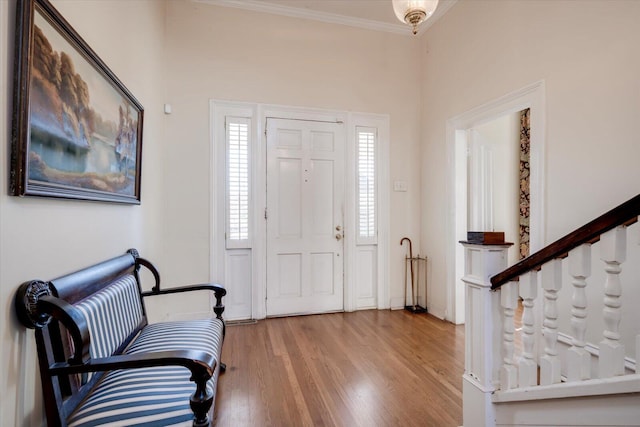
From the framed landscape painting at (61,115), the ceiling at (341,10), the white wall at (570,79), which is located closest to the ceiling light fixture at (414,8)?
the white wall at (570,79)

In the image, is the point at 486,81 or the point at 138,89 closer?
the point at 138,89

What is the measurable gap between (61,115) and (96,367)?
104 cm

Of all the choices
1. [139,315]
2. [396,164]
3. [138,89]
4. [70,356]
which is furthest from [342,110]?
[70,356]

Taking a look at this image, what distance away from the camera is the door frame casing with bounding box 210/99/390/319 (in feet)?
11.2

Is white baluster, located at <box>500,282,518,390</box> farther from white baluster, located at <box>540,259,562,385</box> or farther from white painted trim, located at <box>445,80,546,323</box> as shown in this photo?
white painted trim, located at <box>445,80,546,323</box>

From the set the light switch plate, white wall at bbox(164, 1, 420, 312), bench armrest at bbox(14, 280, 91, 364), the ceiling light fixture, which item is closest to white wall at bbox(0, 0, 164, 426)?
bench armrest at bbox(14, 280, 91, 364)

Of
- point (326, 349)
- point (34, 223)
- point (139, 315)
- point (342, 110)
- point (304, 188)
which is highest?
point (342, 110)

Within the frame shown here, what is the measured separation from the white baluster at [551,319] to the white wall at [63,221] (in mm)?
2084

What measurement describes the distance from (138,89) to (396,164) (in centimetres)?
289

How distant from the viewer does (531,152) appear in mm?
2549

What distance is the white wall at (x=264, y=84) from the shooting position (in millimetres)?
3311

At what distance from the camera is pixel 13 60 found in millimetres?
1059

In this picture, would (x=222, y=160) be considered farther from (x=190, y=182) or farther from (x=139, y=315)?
(x=139, y=315)

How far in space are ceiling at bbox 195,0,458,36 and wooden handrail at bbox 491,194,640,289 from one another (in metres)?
3.27
